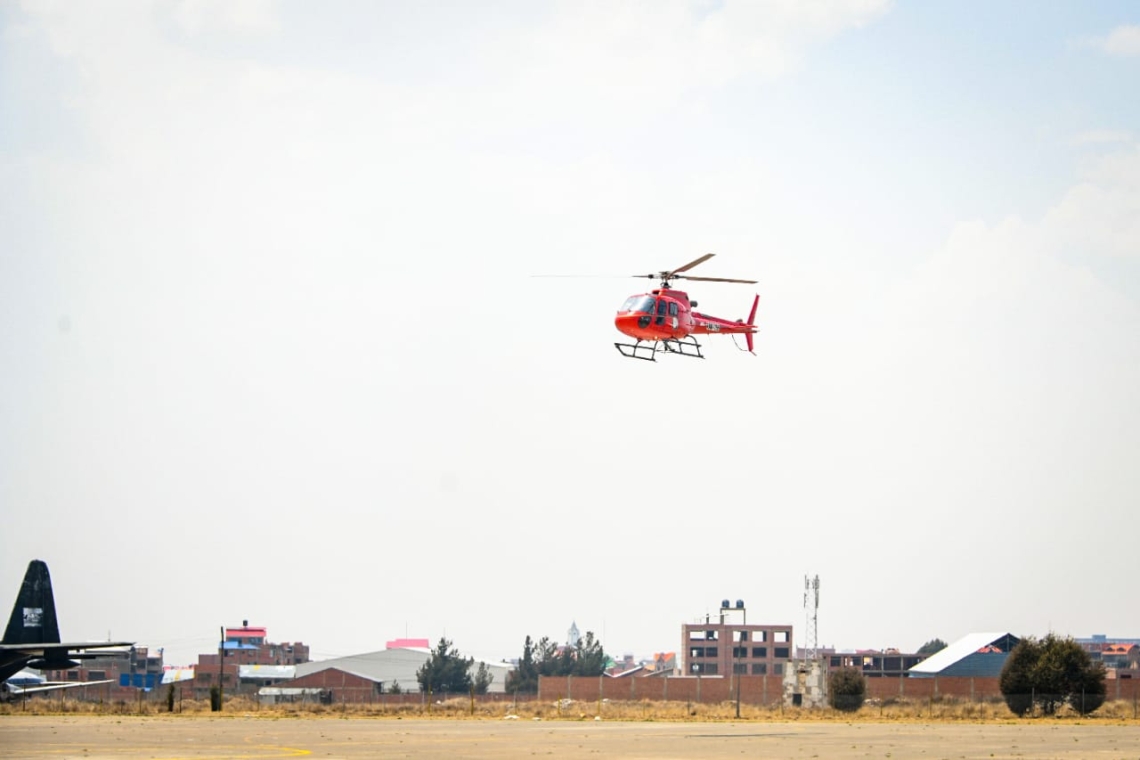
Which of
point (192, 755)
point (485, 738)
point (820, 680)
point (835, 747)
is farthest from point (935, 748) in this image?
point (820, 680)

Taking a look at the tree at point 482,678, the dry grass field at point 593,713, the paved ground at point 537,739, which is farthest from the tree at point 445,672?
the paved ground at point 537,739

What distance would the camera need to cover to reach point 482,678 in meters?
140

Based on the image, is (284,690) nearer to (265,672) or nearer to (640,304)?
(265,672)

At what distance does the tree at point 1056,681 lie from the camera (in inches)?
2682

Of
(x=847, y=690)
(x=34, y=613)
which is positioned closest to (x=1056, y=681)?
(x=847, y=690)

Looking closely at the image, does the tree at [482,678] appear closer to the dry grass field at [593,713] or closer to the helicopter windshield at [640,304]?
the dry grass field at [593,713]

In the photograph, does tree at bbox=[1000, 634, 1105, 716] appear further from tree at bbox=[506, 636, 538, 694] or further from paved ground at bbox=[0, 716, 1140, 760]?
tree at bbox=[506, 636, 538, 694]

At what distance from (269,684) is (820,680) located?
7147 cm

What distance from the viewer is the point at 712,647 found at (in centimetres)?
16175

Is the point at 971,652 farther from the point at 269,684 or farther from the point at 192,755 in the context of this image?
the point at 192,755

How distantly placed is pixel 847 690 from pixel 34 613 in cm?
4274

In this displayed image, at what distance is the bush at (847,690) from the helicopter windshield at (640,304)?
31376mm

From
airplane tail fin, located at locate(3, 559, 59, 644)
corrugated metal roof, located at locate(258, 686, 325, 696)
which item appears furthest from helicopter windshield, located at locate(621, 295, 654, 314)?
corrugated metal roof, located at locate(258, 686, 325, 696)

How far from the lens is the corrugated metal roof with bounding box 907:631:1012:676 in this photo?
128 m
